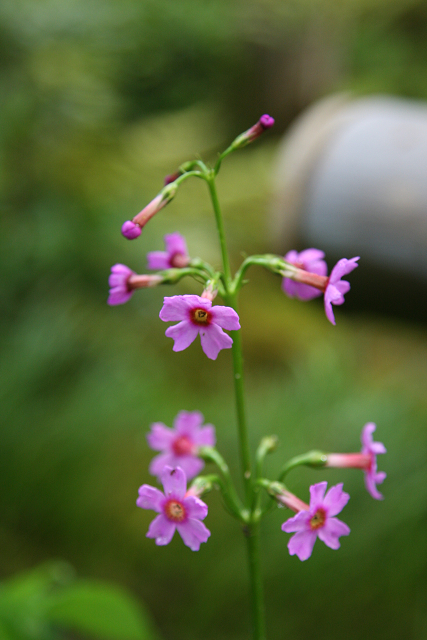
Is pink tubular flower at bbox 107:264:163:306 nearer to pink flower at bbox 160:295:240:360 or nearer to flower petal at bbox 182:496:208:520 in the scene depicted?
pink flower at bbox 160:295:240:360

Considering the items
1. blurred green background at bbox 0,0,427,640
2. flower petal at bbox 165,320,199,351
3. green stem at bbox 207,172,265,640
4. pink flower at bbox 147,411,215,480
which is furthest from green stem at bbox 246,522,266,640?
blurred green background at bbox 0,0,427,640

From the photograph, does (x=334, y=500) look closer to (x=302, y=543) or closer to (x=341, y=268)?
(x=302, y=543)

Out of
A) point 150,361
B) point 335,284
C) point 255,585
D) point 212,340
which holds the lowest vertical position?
point 255,585

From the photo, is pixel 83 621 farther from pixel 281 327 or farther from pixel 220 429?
pixel 281 327

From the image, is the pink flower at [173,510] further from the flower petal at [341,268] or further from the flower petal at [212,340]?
the flower petal at [341,268]

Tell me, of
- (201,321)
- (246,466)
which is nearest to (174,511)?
(246,466)

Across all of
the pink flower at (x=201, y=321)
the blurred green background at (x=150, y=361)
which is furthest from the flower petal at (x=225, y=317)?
the blurred green background at (x=150, y=361)
